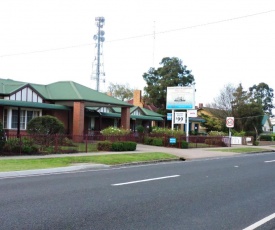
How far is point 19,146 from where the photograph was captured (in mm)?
19297

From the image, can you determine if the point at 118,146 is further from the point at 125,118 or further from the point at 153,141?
the point at 125,118

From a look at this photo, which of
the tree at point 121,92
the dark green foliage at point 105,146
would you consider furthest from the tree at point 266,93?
the dark green foliage at point 105,146

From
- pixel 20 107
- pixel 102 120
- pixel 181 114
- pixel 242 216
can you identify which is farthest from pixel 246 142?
pixel 242 216

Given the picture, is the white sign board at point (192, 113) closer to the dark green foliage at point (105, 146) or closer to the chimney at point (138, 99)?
the dark green foliage at point (105, 146)

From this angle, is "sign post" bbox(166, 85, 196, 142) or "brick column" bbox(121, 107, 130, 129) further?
"brick column" bbox(121, 107, 130, 129)

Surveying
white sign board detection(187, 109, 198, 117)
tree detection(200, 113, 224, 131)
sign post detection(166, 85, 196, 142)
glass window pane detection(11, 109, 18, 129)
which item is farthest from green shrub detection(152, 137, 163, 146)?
tree detection(200, 113, 224, 131)

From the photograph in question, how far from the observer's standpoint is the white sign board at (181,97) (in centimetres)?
3650

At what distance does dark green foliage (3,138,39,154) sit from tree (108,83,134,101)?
60713 millimetres

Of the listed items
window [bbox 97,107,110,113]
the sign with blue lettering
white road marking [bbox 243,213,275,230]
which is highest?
window [bbox 97,107,110,113]

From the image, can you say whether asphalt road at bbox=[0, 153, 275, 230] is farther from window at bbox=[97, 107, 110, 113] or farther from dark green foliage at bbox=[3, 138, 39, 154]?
window at bbox=[97, 107, 110, 113]

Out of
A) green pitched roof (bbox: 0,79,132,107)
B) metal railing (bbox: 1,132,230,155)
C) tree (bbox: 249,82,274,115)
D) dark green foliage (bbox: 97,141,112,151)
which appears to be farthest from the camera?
tree (bbox: 249,82,274,115)

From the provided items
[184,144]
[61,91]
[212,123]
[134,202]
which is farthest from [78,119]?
[212,123]

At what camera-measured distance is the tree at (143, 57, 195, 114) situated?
5349cm

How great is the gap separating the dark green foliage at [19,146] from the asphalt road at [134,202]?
6972 mm
